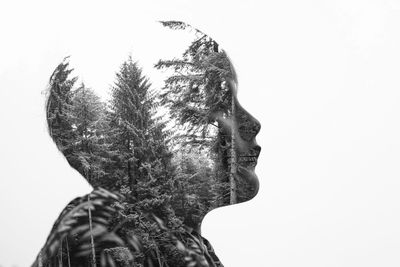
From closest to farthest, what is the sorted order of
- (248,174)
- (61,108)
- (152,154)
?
(152,154), (61,108), (248,174)

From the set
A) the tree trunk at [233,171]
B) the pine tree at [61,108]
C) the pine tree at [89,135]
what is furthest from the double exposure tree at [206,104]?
the pine tree at [61,108]

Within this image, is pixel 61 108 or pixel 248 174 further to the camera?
pixel 248 174

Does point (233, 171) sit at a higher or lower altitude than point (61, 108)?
lower

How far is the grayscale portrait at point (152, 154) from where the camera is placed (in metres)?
2.63

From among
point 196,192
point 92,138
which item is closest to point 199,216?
point 196,192

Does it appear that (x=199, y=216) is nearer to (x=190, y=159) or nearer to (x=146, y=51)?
(x=190, y=159)

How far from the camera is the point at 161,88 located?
272 centimetres

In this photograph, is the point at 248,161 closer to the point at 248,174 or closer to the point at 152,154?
the point at 248,174

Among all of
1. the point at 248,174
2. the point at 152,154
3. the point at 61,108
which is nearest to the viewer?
the point at 152,154

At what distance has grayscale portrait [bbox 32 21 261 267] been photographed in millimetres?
2635

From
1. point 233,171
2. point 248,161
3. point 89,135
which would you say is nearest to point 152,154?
point 89,135

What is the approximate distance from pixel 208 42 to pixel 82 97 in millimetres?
864

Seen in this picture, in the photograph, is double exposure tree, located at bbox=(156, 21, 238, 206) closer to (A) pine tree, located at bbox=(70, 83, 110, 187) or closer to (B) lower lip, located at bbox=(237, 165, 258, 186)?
(B) lower lip, located at bbox=(237, 165, 258, 186)

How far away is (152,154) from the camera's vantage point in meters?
2.62
